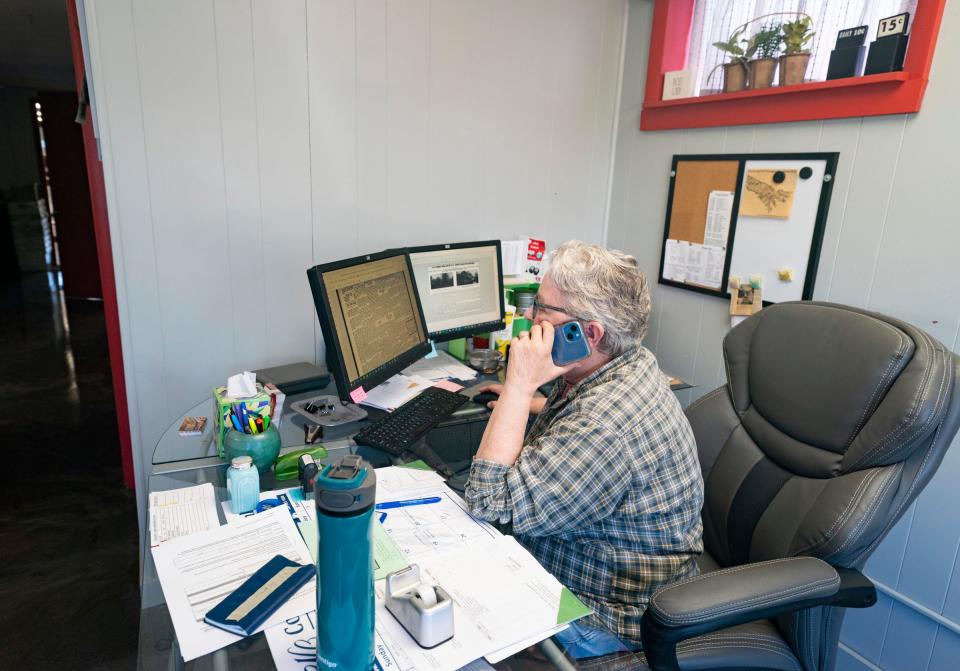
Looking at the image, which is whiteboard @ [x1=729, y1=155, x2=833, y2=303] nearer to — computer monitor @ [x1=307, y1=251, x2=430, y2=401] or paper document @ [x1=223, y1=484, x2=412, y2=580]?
computer monitor @ [x1=307, y1=251, x2=430, y2=401]

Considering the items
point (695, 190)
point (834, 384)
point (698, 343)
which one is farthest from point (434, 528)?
point (695, 190)

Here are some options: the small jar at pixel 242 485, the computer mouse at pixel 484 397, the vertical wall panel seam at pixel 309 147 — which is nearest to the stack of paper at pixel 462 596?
the small jar at pixel 242 485

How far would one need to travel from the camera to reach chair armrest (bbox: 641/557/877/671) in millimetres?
984

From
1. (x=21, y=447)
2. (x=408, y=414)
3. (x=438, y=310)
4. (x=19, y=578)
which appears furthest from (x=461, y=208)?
(x=21, y=447)

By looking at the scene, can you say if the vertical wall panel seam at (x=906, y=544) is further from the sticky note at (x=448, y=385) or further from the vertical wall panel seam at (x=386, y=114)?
the vertical wall panel seam at (x=386, y=114)

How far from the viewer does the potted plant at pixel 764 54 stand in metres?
2.01

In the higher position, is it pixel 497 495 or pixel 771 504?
pixel 497 495

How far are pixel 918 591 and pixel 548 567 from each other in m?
1.32

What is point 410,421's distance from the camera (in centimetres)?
161

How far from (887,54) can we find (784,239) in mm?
593

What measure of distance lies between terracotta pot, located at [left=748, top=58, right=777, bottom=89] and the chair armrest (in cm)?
163

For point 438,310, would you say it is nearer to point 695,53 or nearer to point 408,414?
point 408,414

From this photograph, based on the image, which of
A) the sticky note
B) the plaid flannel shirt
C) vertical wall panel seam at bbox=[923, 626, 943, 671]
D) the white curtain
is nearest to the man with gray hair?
the plaid flannel shirt

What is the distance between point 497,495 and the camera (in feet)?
3.63
